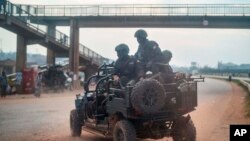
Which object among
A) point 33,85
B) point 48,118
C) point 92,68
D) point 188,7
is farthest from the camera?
point 92,68

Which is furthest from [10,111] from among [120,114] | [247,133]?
[247,133]

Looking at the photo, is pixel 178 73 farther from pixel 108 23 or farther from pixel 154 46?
pixel 108 23

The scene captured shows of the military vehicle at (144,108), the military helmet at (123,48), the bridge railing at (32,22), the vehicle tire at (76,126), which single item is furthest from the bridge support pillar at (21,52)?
the military helmet at (123,48)

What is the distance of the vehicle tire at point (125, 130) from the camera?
872 cm

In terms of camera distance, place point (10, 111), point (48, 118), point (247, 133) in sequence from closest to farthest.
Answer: point (247, 133), point (48, 118), point (10, 111)

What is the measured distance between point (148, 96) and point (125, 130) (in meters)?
0.86

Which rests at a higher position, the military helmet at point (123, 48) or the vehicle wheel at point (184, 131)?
the military helmet at point (123, 48)

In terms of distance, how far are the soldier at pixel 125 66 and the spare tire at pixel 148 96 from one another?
91cm

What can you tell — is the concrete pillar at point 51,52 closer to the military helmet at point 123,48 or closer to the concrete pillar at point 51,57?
the concrete pillar at point 51,57

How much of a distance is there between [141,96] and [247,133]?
82.5 inches

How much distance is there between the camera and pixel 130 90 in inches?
336

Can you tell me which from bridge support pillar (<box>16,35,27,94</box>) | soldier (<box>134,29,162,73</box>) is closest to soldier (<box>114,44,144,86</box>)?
Result: soldier (<box>134,29,162,73</box>)

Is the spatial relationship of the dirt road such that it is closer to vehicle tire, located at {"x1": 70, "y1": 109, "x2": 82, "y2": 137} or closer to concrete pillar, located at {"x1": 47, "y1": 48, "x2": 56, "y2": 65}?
vehicle tire, located at {"x1": 70, "y1": 109, "x2": 82, "y2": 137}

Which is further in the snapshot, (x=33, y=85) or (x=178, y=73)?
(x=33, y=85)
